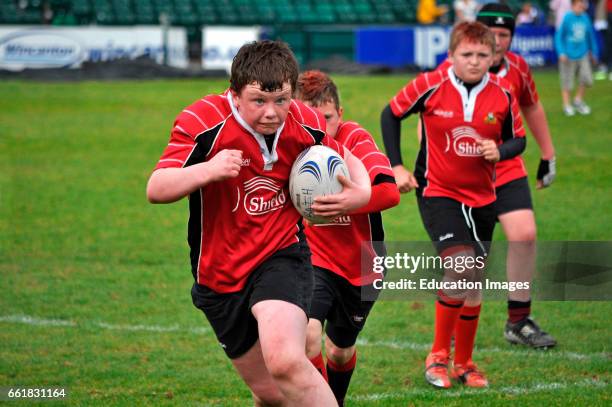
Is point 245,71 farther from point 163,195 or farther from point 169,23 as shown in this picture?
point 169,23

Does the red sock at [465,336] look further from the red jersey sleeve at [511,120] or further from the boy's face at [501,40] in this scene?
Answer: the boy's face at [501,40]

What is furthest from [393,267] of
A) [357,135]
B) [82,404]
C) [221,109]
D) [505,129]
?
[221,109]

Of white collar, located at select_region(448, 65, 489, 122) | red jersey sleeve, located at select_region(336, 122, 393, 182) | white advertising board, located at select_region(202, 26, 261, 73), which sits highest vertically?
red jersey sleeve, located at select_region(336, 122, 393, 182)

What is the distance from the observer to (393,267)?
7707mm

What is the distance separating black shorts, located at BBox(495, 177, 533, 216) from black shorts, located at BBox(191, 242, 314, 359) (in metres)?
3.00

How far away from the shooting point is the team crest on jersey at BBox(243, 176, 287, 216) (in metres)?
4.93

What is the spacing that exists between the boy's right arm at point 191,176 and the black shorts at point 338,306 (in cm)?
140

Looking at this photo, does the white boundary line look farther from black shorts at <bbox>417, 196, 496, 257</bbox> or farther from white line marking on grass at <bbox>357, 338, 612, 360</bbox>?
black shorts at <bbox>417, 196, 496, 257</bbox>

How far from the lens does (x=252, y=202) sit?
16.2 ft

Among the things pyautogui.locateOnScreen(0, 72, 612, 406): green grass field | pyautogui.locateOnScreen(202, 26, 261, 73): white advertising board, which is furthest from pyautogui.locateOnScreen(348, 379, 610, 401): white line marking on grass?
pyautogui.locateOnScreen(202, 26, 261, 73): white advertising board

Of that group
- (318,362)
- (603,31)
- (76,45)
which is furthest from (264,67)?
(76,45)

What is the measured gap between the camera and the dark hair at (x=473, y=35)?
7066mm

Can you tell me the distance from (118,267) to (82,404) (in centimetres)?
412

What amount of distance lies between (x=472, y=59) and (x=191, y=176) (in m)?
3.13
